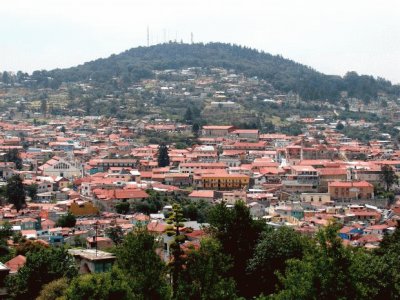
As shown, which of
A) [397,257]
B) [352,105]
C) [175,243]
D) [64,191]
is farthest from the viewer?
[352,105]

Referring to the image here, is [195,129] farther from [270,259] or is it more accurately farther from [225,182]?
[270,259]

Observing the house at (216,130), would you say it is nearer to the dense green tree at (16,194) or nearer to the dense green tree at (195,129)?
the dense green tree at (195,129)

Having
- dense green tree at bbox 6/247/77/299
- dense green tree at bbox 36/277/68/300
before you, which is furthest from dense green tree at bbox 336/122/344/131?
dense green tree at bbox 36/277/68/300

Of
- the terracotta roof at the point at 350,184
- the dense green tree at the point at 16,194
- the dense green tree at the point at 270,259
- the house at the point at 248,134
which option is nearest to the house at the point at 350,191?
the terracotta roof at the point at 350,184

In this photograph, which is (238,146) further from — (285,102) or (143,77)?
(143,77)

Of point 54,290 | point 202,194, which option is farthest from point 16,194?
point 54,290

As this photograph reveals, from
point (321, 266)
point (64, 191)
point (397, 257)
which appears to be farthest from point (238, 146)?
point (321, 266)
